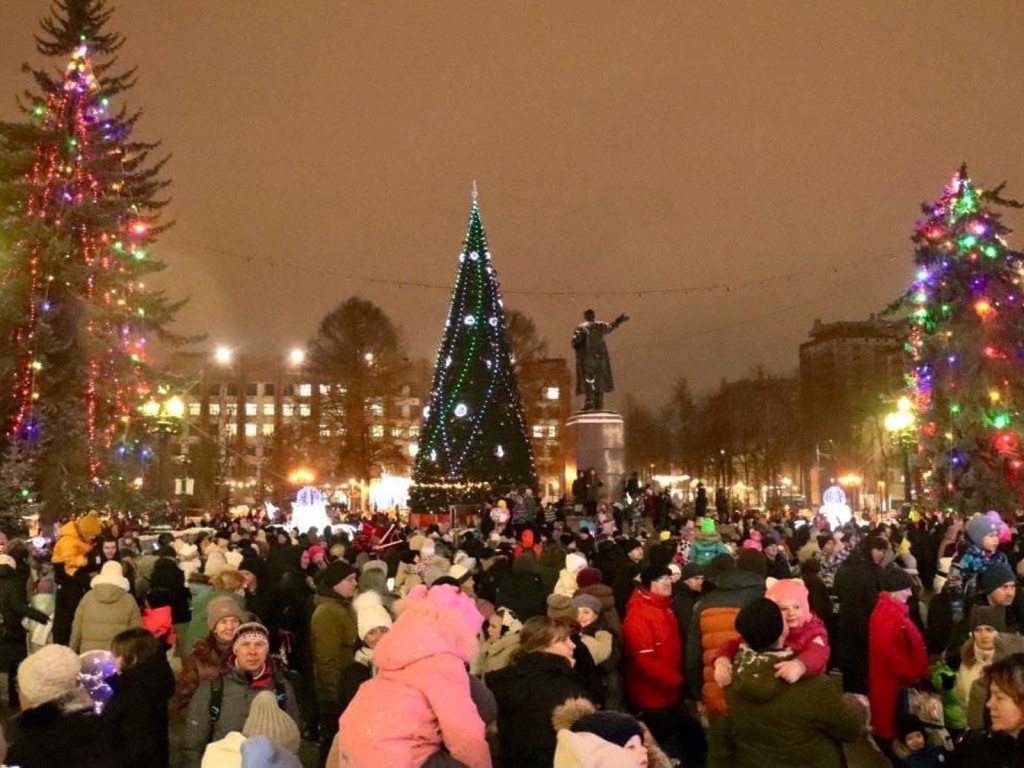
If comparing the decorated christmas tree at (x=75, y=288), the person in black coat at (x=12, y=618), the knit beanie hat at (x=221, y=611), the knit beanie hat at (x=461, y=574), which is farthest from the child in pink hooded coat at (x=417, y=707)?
the decorated christmas tree at (x=75, y=288)

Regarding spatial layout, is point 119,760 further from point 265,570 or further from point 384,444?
point 384,444

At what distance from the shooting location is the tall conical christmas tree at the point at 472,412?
105 ft

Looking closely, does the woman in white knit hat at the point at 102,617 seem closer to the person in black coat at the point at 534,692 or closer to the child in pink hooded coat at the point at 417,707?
the person in black coat at the point at 534,692

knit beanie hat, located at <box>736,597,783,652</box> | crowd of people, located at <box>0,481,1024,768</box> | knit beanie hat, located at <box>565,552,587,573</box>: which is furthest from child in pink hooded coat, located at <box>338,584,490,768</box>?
knit beanie hat, located at <box>565,552,587,573</box>

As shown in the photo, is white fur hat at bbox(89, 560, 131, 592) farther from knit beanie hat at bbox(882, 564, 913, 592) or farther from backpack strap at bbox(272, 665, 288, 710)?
knit beanie hat at bbox(882, 564, 913, 592)

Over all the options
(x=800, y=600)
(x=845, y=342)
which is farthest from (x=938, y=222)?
(x=845, y=342)

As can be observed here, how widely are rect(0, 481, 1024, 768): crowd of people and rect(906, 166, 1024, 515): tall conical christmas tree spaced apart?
61.5 feet

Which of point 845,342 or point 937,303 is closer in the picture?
point 937,303

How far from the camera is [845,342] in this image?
103562 millimetres

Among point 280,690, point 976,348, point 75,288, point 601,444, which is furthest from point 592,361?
point 280,690

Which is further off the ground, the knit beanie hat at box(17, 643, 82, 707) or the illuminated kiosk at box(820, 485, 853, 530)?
the knit beanie hat at box(17, 643, 82, 707)

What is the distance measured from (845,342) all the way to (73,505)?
9040 cm

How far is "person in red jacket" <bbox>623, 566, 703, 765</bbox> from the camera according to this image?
288 inches

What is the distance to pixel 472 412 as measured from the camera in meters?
32.5
